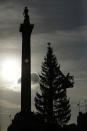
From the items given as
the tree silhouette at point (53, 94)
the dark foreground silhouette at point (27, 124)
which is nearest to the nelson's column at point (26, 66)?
the dark foreground silhouette at point (27, 124)

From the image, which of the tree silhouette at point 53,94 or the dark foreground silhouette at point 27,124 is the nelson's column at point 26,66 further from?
the tree silhouette at point 53,94

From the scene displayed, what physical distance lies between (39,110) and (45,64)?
346 inches

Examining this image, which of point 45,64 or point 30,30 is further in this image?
point 45,64

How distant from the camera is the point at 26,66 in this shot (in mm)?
51719

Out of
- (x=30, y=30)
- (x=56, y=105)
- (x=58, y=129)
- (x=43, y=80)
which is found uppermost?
(x=30, y=30)

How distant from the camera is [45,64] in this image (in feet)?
226

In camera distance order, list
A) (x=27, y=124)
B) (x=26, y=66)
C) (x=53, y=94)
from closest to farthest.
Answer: (x=27, y=124)
(x=26, y=66)
(x=53, y=94)

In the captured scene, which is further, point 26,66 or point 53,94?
point 53,94

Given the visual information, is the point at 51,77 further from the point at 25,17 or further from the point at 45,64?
the point at 25,17

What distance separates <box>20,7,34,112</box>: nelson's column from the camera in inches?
1959

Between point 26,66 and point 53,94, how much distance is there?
15.0m

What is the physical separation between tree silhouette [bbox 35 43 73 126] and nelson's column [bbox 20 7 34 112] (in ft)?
42.3

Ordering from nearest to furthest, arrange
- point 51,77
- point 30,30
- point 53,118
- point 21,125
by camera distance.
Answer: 1. point 21,125
2. point 30,30
3. point 53,118
4. point 51,77

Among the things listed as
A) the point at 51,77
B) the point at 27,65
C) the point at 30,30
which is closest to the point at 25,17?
the point at 30,30
